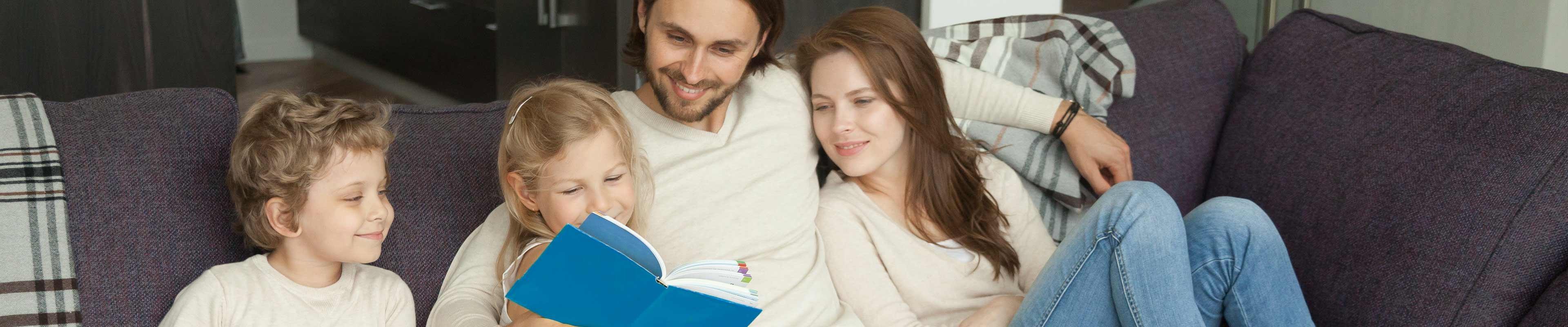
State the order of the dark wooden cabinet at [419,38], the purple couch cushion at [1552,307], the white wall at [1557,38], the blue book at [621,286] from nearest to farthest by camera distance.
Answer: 1. the blue book at [621,286]
2. the purple couch cushion at [1552,307]
3. the white wall at [1557,38]
4. the dark wooden cabinet at [419,38]

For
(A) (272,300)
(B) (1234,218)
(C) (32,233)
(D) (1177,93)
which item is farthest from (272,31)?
(B) (1234,218)

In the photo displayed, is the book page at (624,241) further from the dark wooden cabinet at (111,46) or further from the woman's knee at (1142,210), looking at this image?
the dark wooden cabinet at (111,46)

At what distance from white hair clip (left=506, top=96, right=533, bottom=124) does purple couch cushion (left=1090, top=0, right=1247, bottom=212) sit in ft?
3.53

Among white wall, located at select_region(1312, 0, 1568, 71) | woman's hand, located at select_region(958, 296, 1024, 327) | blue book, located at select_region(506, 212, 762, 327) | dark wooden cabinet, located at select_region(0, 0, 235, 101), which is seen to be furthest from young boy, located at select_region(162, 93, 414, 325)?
white wall, located at select_region(1312, 0, 1568, 71)

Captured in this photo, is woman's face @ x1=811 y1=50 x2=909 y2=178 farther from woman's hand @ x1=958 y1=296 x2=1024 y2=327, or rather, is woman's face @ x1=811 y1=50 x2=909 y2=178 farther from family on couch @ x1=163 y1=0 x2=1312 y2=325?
woman's hand @ x1=958 y1=296 x2=1024 y2=327

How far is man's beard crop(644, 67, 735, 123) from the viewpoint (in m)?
1.45

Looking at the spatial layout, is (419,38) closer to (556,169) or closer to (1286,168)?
(556,169)

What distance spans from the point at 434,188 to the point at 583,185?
1.02 feet

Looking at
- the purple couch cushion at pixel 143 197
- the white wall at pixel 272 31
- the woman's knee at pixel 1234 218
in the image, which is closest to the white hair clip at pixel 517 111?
the purple couch cushion at pixel 143 197

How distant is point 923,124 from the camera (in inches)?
63.7

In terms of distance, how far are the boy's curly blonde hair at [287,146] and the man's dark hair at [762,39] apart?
41 cm

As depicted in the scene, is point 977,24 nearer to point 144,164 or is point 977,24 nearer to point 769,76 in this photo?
point 769,76

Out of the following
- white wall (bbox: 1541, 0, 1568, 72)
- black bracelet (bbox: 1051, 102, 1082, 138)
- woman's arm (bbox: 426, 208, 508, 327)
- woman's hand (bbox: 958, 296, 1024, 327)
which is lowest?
woman's hand (bbox: 958, 296, 1024, 327)

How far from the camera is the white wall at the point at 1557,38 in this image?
2.16 meters
